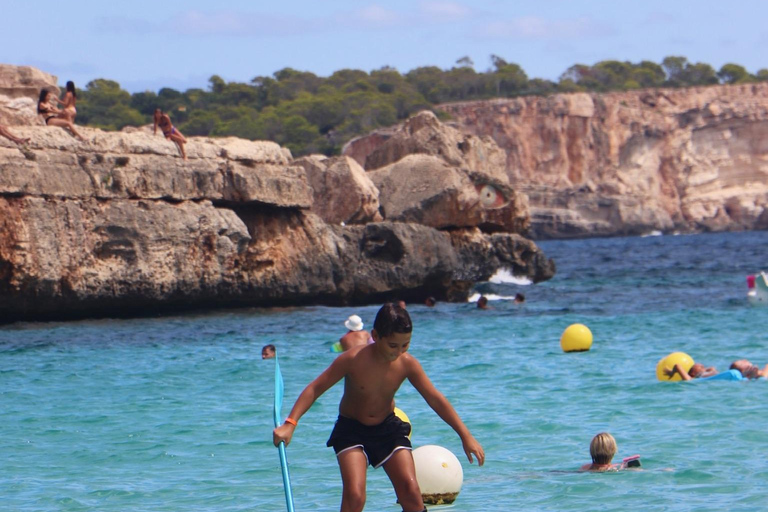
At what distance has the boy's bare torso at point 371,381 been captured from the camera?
612 cm

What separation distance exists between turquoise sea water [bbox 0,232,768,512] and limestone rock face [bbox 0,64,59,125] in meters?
4.60

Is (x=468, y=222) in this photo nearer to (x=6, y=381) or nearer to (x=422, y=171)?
(x=422, y=171)

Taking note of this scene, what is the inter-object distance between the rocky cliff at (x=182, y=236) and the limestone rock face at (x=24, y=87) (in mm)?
1271

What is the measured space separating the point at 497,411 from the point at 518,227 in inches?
891

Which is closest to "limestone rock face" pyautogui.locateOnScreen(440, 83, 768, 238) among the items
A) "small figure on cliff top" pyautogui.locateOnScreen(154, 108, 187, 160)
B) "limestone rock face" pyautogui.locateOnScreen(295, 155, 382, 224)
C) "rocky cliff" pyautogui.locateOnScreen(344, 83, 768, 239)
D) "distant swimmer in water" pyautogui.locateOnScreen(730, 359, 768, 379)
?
"rocky cliff" pyautogui.locateOnScreen(344, 83, 768, 239)

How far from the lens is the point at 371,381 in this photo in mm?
6125

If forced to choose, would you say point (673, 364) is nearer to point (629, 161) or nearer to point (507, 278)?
point (507, 278)

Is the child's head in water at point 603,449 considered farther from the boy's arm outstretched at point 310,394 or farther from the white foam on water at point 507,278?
the white foam on water at point 507,278

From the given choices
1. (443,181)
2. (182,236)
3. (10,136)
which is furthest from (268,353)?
(443,181)

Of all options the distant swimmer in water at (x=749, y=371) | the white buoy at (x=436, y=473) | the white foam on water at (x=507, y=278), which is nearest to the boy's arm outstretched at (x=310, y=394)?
the white buoy at (x=436, y=473)

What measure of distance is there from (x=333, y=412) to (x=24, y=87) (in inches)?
577

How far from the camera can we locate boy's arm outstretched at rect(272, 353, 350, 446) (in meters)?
5.83

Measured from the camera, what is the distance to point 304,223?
25.9 meters

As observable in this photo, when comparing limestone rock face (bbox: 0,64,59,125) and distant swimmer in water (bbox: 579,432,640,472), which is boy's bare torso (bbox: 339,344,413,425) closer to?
distant swimmer in water (bbox: 579,432,640,472)
